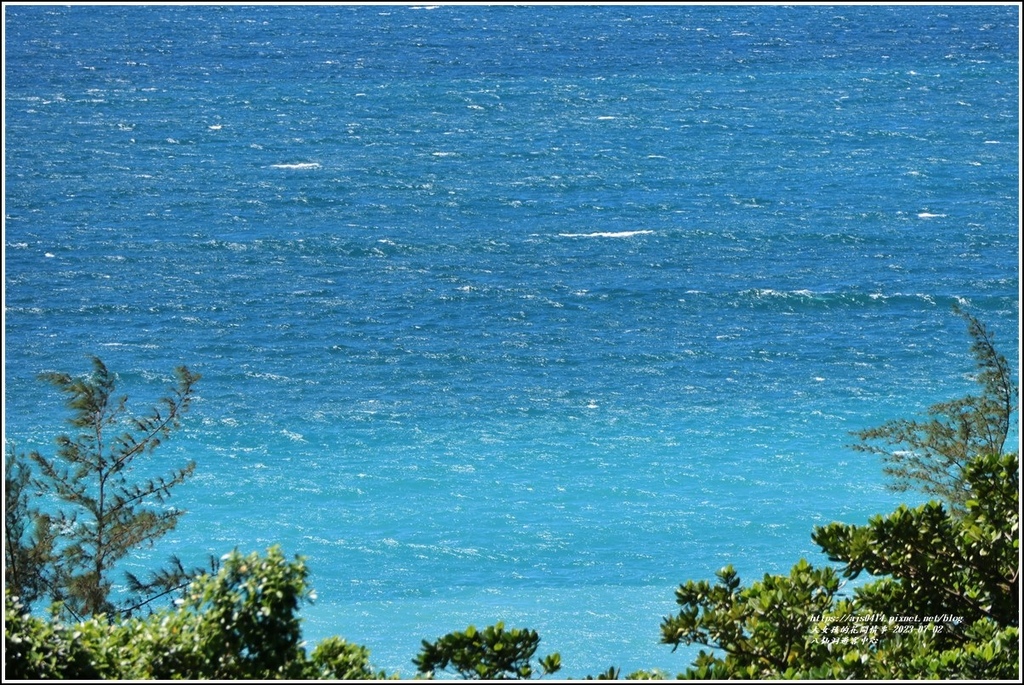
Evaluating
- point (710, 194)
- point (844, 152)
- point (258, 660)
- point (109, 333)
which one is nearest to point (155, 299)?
point (109, 333)

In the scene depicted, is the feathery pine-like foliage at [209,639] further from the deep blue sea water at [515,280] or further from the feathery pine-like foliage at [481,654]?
the deep blue sea water at [515,280]

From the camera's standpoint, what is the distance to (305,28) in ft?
255

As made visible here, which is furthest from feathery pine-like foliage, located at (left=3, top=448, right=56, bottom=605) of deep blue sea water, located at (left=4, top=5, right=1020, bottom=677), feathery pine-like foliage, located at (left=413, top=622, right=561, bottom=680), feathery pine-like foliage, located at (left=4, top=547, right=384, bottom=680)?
feathery pine-like foliage, located at (left=413, top=622, right=561, bottom=680)

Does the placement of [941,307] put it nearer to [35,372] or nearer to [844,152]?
[844,152]

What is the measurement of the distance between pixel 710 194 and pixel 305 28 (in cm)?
3579

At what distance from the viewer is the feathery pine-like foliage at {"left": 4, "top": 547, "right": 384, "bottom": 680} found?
748 centimetres

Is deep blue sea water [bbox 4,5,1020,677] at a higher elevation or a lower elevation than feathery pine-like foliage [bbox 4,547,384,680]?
higher

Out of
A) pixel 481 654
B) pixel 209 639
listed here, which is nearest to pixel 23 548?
pixel 481 654

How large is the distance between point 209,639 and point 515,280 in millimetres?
36215

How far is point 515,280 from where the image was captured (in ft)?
143

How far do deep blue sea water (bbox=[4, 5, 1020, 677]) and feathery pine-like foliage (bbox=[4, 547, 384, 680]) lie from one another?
13150mm

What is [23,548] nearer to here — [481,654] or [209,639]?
[481,654]

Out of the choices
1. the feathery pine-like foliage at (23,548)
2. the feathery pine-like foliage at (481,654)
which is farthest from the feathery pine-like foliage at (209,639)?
the feathery pine-like foliage at (23,548)

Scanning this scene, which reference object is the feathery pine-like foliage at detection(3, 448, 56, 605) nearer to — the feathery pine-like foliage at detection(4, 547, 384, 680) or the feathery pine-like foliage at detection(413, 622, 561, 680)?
the feathery pine-like foliage at detection(4, 547, 384, 680)
